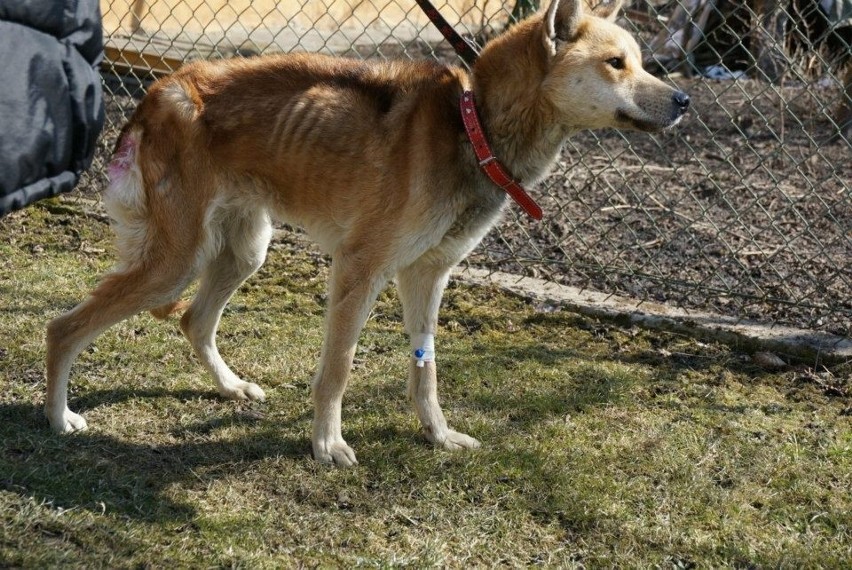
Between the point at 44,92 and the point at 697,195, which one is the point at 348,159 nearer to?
the point at 44,92

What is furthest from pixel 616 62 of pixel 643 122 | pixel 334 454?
pixel 334 454

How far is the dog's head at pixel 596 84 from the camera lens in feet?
11.8

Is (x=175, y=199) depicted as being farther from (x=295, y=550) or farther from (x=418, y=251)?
(x=295, y=550)

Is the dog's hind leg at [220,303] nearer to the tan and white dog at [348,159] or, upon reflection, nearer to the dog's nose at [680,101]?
the tan and white dog at [348,159]

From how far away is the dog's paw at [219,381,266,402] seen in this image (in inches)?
163

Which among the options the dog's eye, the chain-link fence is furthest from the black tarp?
the chain-link fence

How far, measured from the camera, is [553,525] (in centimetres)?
335

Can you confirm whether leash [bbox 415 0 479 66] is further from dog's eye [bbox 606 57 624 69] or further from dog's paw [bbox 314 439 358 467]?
dog's paw [bbox 314 439 358 467]

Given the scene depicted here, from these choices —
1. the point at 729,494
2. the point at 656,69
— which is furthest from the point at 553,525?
the point at 656,69

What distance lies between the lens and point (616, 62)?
364cm

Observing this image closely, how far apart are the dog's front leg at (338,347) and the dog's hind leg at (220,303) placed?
592mm

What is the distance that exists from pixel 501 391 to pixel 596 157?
346 cm

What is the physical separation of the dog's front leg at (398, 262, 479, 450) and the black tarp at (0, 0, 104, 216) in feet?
5.05

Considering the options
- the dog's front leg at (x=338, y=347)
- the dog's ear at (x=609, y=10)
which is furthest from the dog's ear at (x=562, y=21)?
the dog's front leg at (x=338, y=347)
